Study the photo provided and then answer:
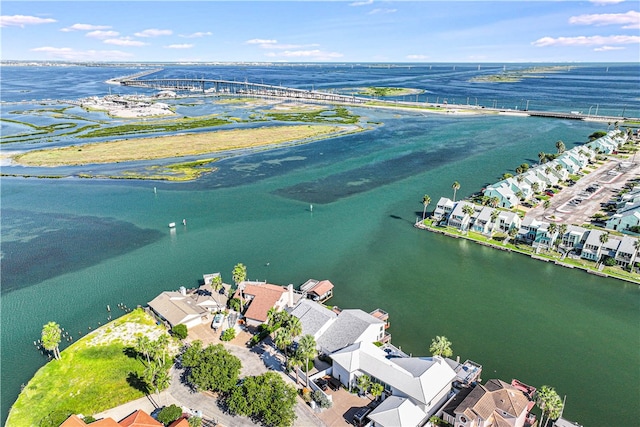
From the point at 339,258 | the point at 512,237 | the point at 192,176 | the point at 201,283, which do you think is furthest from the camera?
the point at 192,176

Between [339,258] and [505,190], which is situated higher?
[505,190]

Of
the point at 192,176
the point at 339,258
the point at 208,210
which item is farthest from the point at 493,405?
the point at 192,176

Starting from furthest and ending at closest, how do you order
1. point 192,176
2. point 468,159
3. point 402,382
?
point 468,159 < point 192,176 < point 402,382

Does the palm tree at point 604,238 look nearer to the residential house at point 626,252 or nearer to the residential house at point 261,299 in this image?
the residential house at point 626,252

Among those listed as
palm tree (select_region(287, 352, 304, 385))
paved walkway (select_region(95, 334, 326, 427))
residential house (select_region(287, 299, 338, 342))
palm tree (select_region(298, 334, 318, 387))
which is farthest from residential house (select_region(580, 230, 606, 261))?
paved walkway (select_region(95, 334, 326, 427))

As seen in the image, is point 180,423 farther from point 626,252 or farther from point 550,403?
point 626,252

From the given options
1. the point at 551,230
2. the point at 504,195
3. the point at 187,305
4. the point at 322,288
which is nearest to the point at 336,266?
the point at 322,288

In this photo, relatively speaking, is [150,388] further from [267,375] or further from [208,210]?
[208,210]

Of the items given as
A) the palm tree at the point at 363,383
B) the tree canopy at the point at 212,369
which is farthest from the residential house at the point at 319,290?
Result: the palm tree at the point at 363,383
